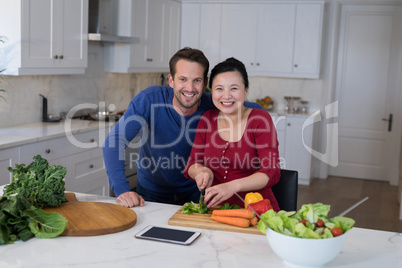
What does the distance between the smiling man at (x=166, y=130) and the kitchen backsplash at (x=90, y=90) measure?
1.84 metres

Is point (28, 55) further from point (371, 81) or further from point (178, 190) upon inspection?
point (371, 81)

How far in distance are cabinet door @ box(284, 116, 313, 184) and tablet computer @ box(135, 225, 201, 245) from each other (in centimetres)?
461

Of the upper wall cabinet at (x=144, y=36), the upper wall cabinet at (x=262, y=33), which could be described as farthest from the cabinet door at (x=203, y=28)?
the upper wall cabinet at (x=144, y=36)

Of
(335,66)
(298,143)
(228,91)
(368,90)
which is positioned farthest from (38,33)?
(368,90)

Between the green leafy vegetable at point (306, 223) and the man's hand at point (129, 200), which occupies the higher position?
the green leafy vegetable at point (306, 223)

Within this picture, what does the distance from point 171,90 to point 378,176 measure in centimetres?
489

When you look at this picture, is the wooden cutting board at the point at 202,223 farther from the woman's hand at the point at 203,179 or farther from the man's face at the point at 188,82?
the man's face at the point at 188,82

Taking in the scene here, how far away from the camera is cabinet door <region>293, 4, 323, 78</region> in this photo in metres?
6.09

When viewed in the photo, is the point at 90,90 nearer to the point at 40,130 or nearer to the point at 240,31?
the point at 40,130

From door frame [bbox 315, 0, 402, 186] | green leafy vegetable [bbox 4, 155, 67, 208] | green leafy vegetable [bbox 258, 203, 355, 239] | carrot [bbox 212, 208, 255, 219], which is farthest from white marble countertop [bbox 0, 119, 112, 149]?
door frame [bbox 315, 0, 402, 186]

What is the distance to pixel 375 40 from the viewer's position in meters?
6.44

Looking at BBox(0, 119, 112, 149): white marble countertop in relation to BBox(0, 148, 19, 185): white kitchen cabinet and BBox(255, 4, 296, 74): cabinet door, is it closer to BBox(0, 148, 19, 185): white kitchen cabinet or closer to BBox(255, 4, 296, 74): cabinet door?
BBox(0, 148, 19, 185): white kitchen cabinet

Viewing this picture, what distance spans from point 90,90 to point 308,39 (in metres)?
2.91

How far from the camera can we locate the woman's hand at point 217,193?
1.92 m
